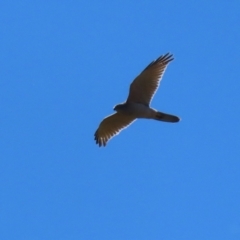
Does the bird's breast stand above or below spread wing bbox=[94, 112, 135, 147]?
below

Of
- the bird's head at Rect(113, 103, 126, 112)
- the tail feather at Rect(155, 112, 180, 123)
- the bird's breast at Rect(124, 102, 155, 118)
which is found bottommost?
the tail feather at Rect(155, 112, 180, 123)

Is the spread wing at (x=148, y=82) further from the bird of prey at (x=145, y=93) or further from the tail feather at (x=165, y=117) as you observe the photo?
the tail feather at (x=165, y=117)

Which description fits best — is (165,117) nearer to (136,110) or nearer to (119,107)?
(136,110)

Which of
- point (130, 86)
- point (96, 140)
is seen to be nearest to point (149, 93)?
point (130, 86)

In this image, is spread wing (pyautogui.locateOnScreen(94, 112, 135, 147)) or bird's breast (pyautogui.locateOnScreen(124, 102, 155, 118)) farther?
spread wing (pyautogui.locateOnScreen(94, 112, 135, 147))

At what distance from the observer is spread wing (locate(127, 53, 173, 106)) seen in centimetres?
1741

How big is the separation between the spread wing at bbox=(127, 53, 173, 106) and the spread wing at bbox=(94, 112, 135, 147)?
0.78 m

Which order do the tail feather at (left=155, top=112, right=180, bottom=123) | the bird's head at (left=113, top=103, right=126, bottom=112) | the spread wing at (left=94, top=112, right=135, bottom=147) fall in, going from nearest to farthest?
the tail feather at (left=155, top=112, right=180, bottom=123) < the bird's head at (left=113, top=103, right=126, bottom=112) < the spread wing at (left=94, top=112, right=135, bottom=147)

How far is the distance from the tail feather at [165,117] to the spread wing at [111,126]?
4.36ft

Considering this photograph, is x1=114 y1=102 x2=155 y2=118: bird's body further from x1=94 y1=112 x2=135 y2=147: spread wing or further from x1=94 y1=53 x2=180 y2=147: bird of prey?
x1=94 y1=112 x2=135 y2=147: spread wing

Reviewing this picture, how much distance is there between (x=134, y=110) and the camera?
17.6m

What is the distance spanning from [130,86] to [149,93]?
0.61 metres

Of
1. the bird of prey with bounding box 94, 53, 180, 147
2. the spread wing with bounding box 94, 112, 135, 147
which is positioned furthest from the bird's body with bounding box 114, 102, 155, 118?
the spread wing with bounding box 94, 112, 135, 147

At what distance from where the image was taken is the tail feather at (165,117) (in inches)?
664
